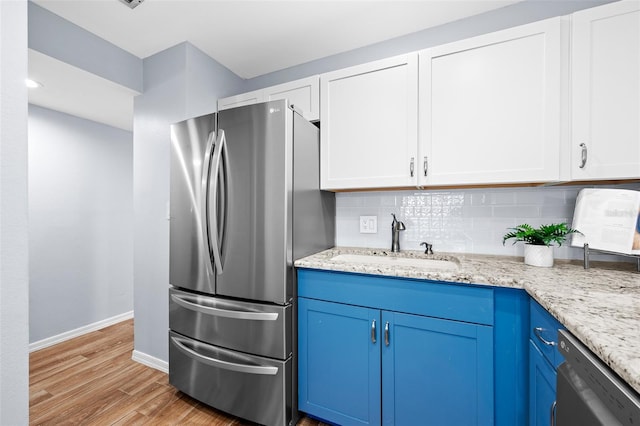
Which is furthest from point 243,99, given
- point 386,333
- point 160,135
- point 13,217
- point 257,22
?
point 386,333

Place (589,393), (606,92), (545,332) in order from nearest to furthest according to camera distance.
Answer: (589,393) < (545,332) < (606,92)

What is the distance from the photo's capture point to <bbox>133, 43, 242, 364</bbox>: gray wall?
6.95 feet

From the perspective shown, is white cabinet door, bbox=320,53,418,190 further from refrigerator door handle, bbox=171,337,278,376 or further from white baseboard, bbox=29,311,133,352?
white baseboard, bbox=29,311,133,352

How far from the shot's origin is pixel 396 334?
4.40 feet

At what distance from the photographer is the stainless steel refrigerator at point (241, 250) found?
4.79ft

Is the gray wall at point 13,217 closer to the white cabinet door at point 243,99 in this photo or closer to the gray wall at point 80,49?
the gray wall at point 80,49

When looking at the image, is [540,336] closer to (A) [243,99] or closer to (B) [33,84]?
(A) [243,99]

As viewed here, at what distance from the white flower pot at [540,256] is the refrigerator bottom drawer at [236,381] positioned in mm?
1447

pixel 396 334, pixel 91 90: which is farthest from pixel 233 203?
pixel 91 90

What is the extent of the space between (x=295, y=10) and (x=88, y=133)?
2.78m

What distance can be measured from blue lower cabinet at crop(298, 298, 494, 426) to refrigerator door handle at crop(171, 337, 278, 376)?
0.68 feet

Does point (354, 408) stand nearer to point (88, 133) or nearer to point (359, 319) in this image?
point (359, 319)

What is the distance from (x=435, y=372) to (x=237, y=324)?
3.54ft

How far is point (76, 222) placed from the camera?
2.88 meters
